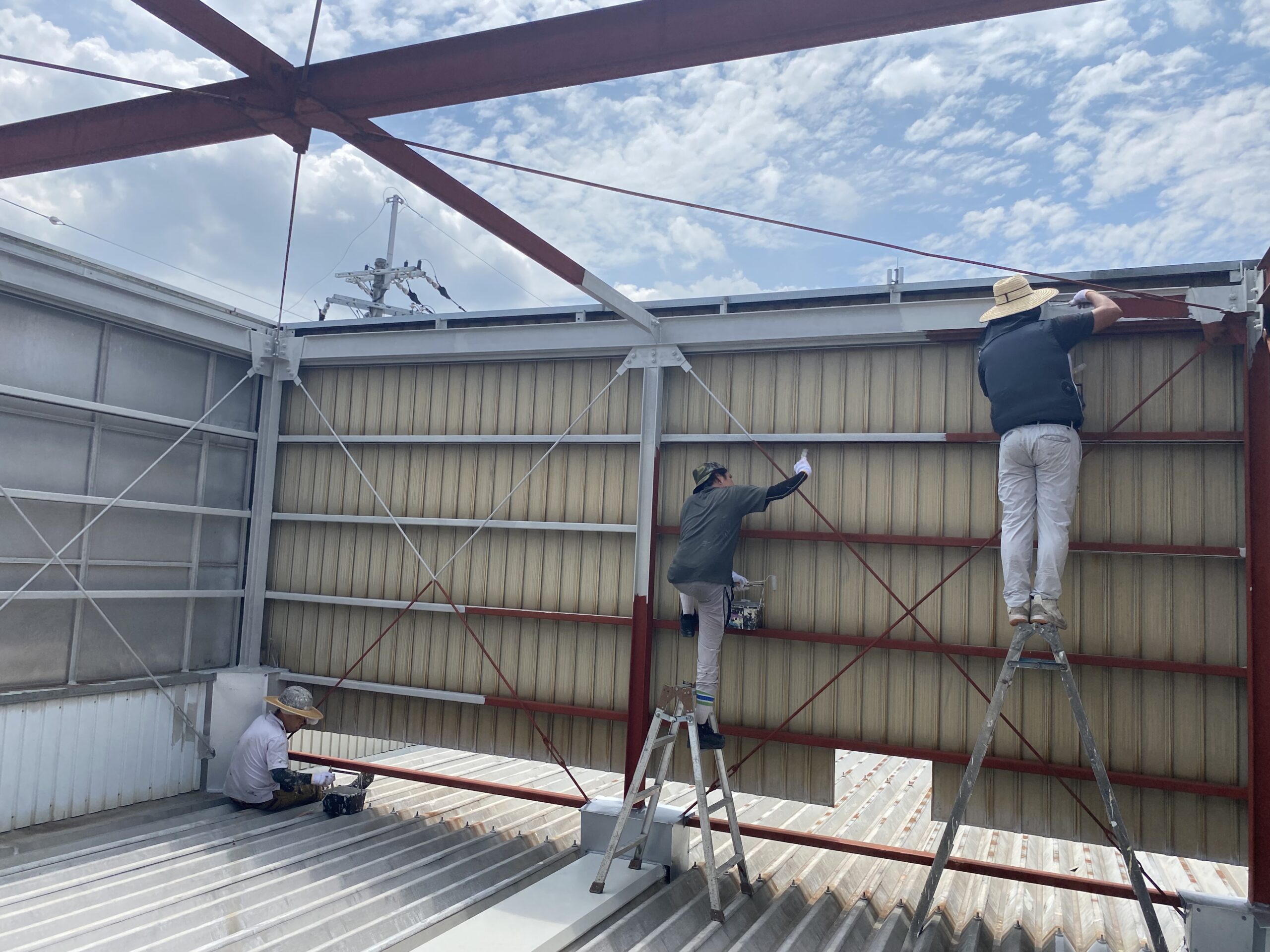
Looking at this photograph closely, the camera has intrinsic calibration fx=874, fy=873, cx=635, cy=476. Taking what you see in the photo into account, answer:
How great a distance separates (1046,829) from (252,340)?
8.77m

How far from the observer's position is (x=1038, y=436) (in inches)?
227

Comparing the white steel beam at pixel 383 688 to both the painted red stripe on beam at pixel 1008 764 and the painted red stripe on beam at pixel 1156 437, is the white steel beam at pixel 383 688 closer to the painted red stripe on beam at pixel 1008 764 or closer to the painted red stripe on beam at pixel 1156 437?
the painted red stripe on beam at pixel 1008 764

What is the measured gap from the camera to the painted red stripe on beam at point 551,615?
26.2 ft

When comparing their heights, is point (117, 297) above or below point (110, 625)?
above

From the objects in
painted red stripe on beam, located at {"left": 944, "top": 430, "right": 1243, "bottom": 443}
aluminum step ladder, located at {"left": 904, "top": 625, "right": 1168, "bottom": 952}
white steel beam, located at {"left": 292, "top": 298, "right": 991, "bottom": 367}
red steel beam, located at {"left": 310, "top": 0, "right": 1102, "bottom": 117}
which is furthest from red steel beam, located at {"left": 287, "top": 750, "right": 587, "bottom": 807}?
red steel beam, located at {"left": 310, "top": 0, "right": 1102, "bottom": 117}

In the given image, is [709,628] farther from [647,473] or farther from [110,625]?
[110,625]

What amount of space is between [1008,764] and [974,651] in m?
0.87

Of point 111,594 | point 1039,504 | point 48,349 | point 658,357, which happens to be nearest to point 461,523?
point 658,357

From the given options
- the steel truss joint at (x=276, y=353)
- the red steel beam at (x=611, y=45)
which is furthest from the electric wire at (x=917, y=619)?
the steel truss joint at (x=276, y=353)

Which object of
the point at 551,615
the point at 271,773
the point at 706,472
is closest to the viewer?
the point at 706,472

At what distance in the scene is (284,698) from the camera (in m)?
8.73

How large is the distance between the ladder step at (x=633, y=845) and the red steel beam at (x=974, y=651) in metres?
1.78

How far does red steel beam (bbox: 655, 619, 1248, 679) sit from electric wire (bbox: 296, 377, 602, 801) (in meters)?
1.57

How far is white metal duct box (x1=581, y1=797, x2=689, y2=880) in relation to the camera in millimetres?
6934
